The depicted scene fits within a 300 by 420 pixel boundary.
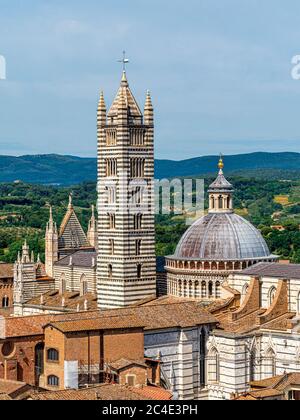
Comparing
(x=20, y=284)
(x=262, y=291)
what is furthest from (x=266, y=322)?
(x=20, y=284)

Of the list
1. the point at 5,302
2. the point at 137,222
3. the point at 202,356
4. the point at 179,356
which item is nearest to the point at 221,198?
the point at 137,222

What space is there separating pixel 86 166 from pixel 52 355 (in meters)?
157

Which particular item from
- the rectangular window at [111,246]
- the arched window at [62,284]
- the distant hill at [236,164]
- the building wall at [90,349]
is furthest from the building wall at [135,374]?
the distant hill at [236,164]

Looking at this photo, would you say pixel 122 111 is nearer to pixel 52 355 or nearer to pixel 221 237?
pixel 221 237

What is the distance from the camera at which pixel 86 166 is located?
192 m

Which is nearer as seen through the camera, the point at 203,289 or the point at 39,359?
the point at 39,359

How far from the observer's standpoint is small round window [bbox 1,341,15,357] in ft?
118

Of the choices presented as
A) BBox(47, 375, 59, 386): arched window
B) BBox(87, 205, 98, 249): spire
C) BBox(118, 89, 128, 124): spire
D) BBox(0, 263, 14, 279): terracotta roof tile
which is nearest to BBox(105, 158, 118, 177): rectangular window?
BBox(118, 89, 128, 124): spire

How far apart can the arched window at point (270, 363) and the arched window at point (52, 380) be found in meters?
8.18

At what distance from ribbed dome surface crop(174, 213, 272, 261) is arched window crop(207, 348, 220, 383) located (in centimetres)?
502

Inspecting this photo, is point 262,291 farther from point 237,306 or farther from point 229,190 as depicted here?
point 229,190

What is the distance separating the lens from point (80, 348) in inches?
1399

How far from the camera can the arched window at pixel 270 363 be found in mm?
39594

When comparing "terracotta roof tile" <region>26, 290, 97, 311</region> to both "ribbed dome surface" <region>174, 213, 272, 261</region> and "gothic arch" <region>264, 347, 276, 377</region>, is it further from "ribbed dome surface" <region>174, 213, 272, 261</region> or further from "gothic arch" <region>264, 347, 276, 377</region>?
"gothic arch" <region>264, 347, 276, 377</region>
